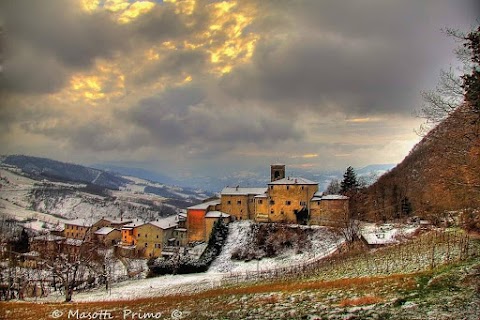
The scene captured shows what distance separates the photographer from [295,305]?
14492mm

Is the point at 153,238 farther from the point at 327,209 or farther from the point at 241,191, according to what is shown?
the point at 327,209

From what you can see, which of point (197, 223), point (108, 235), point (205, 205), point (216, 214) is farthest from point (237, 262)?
point (108, 235)

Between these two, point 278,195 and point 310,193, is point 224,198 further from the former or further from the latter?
point 310,193

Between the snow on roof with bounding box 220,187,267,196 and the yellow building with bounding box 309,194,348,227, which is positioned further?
the snow on roof with bounding box 220,187,267,196

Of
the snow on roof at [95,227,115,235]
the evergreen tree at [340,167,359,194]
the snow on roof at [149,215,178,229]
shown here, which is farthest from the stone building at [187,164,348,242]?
the snow on roof at [95,227,115,235]

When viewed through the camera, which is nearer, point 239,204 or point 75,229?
point 239,204

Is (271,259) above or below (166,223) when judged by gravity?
below

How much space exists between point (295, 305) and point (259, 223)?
4830 cm

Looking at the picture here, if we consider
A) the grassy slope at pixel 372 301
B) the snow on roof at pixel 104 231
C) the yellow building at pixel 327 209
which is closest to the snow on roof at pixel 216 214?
the yellow building at pixel 327 209

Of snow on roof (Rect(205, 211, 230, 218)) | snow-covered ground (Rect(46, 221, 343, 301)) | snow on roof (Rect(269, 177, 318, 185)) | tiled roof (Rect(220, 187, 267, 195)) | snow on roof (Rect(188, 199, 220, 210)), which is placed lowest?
snow-covered ground (Rect(46, 221, 343, 301))

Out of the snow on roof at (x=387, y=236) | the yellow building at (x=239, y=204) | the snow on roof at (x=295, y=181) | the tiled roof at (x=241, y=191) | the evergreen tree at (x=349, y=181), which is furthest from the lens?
the evergreen tree at (x=349, y=181)

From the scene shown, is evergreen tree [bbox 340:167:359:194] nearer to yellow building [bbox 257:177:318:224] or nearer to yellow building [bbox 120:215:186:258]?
yellow building [bbox 257:177:318:224]

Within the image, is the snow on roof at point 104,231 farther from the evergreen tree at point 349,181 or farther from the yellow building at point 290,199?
the evergreen tree at point 349,181

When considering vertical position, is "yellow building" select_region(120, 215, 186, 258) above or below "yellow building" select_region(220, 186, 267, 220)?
below
